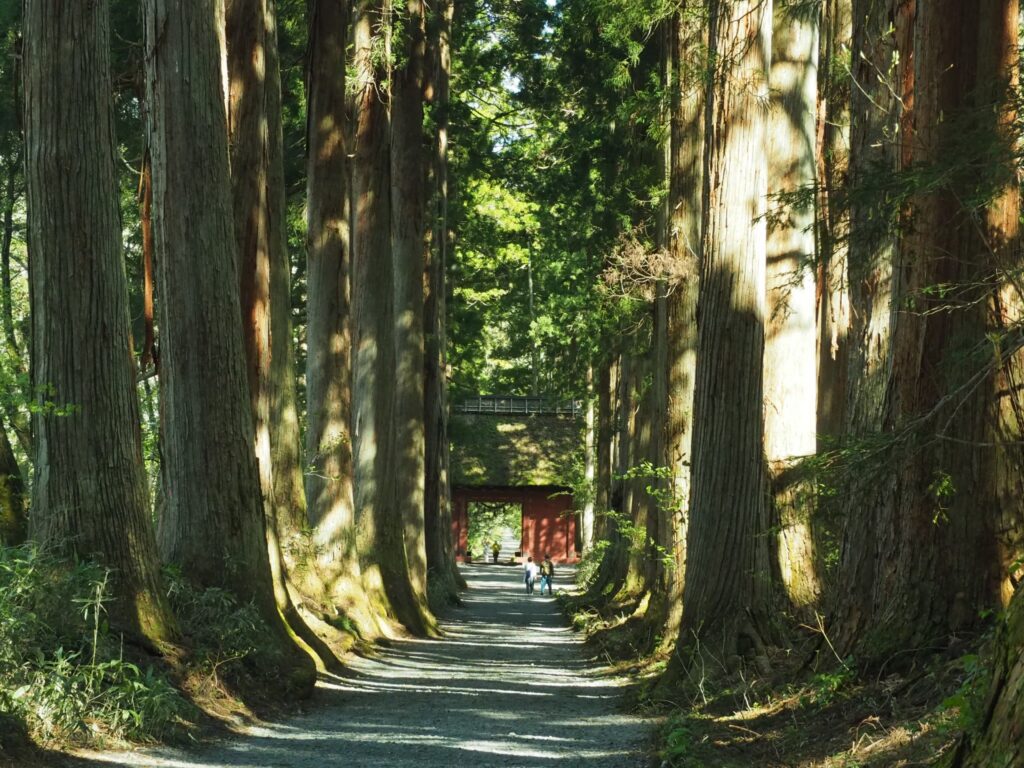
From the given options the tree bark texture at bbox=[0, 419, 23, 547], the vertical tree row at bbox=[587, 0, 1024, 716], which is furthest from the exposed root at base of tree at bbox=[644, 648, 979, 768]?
the tree bark texture at bbox=[0, 419, 23, 547]

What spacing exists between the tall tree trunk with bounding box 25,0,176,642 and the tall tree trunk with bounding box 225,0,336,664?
4302 mm

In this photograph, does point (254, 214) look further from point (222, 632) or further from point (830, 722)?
point (830, 722)

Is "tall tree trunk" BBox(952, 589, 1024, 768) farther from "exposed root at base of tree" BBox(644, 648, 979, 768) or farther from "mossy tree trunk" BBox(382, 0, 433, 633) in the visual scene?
"mossy tree trunk" BBox(382, 0, 433, 633)

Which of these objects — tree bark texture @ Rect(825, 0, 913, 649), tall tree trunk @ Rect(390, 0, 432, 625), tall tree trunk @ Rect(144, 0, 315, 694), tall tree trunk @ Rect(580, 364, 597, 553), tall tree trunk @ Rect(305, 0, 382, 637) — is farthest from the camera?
tall tree trunk @ Rect(580, 364, 597, 553)

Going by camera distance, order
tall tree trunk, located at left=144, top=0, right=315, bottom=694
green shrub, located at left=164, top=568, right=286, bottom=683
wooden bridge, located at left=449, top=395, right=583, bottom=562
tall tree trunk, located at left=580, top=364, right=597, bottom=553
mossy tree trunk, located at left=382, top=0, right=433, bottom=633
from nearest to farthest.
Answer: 1. green shrub, located at left=164, top=568, right=286, bottom=683
2. tall tree trunk, located at left=144, top=0, right=315, bottom=694
3. mossy tree trunk, located at left=382, top=0, right=433, bottom=633
4. tall tree trunk, located at left=580, top=364, right=597, bottom=553
5. wooden bridge, located at left=449, top=395, right=583, bottom=562

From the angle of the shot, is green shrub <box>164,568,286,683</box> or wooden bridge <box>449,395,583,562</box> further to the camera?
wooden bridge <box>449,395,583,562</box>

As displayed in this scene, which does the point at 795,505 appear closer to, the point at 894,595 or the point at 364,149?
the point at 894,595

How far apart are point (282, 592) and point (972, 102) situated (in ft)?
29.8

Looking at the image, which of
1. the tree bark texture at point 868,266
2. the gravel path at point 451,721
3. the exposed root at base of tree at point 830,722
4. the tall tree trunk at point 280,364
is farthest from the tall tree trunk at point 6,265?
the exposed root at base of tree at point 830,722

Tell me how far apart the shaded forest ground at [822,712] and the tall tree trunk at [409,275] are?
43.1ft

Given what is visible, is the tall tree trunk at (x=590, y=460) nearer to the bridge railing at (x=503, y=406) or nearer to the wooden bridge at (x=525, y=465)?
the wooden bridge at (x=525, y=465)

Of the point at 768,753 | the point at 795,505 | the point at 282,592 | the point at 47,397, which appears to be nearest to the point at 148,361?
the point at 282,592

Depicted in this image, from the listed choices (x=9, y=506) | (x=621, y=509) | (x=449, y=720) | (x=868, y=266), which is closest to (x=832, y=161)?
(x=868, y=266)

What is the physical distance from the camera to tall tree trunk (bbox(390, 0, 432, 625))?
995 inches
